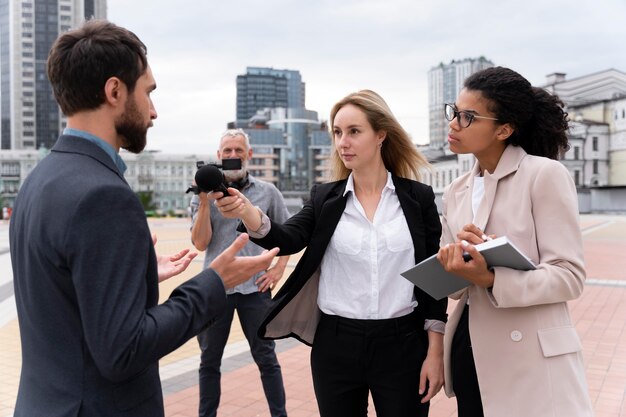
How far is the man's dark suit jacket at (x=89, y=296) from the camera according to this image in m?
1.42

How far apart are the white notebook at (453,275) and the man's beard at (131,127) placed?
103 cm

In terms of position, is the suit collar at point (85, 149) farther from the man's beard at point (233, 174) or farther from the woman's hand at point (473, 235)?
the woman's hand at point (473, 235)

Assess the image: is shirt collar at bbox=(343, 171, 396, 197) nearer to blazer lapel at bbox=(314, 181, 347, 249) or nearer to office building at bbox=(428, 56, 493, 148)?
blazer lapel at bbox=(314, 181, 347, 249)

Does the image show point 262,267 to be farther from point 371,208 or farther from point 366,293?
point 371,208

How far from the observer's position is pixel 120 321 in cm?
142

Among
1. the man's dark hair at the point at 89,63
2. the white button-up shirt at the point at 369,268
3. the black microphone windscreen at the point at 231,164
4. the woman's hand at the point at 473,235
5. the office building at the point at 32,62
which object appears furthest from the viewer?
the office building at the point at 32,62

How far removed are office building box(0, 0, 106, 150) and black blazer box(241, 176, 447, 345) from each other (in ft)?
424

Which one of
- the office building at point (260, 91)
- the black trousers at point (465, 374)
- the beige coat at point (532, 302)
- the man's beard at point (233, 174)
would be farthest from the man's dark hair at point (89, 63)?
the office building at point (260, 91)

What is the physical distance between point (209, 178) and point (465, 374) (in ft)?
4.11

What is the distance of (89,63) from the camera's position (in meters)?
1.55

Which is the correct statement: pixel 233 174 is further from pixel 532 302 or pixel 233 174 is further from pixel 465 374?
pixel 532 302

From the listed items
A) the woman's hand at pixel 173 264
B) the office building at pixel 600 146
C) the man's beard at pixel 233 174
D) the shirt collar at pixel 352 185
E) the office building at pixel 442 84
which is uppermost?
the office building at pixel 442 84

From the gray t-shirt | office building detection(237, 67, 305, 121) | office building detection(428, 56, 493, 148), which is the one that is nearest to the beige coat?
the gray t-shirt

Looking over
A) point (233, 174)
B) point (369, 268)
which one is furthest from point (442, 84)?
point (369, 268)
